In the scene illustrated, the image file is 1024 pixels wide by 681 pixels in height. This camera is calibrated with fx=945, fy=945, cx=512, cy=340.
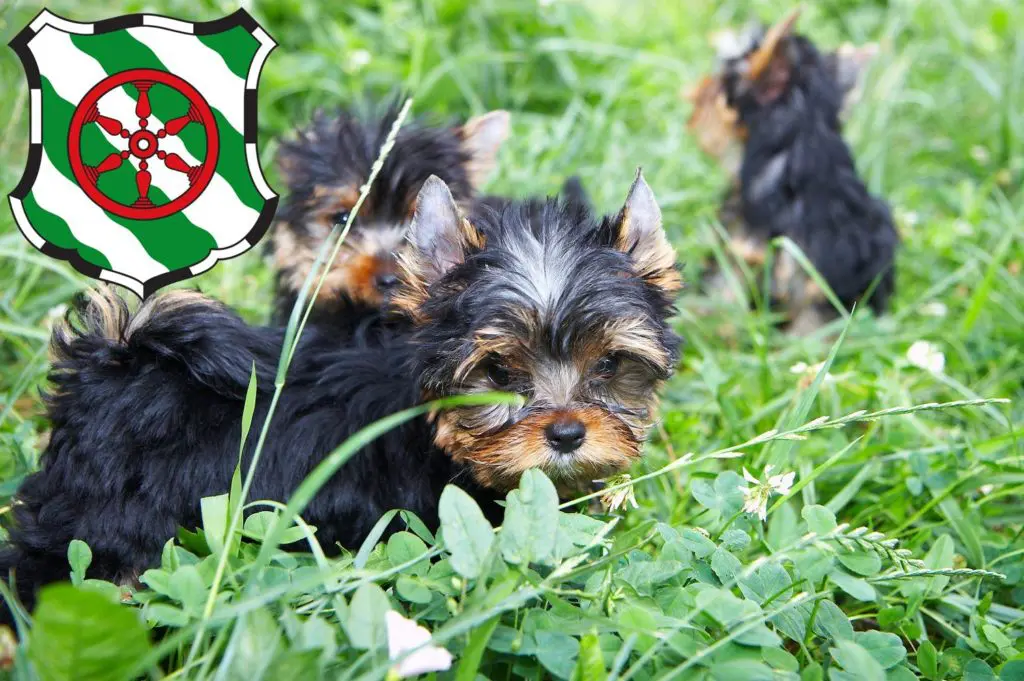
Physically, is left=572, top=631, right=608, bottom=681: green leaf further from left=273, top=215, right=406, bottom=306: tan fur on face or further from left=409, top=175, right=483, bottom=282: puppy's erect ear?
left=273, top=215, right=406, bottom=306: tan fur on face

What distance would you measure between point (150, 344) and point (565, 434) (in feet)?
4.27

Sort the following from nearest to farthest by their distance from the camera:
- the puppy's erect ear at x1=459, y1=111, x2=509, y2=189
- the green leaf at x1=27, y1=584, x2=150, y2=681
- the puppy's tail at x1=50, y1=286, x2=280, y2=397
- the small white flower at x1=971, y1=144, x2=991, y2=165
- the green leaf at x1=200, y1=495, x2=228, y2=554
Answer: the green leaf at x1=27, y1=584, x2=150, y2=681
the green leaf at x1=200, y1=495, x2=228, y2=554
the puppy's tail at x1=50, y1=286, x2=280, y2=397
the puppy's erect ear at x1=459, y1=111, x2=509, y2=189
the small white flower at x1=971, y1=144, x2=991, y2=165

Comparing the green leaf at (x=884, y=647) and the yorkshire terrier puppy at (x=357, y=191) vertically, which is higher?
the yorkshire terrier puppy at (x=357, y=191)

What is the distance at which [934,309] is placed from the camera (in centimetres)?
525

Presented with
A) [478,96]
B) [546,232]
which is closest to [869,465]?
[546,232]

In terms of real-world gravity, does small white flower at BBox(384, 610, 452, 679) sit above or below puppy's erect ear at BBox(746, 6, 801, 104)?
below

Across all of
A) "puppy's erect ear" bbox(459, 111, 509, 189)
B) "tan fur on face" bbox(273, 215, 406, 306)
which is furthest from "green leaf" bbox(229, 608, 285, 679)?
"puppy's erect ear" bbox(459, 111, 509, 189)

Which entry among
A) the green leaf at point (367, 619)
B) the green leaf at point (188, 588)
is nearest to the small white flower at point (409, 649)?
the green leaf at point (367, 619)

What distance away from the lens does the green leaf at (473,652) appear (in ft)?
7.34

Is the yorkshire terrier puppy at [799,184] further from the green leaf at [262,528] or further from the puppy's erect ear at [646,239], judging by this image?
the green leaf at [262,528]

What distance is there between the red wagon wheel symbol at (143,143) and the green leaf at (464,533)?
4.19 ft

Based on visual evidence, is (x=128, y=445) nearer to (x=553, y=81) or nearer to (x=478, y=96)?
(x=478, y=96)

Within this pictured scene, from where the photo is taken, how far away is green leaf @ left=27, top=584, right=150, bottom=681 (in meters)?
1.98

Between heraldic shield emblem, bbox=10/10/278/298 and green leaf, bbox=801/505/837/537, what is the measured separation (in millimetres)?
1834
